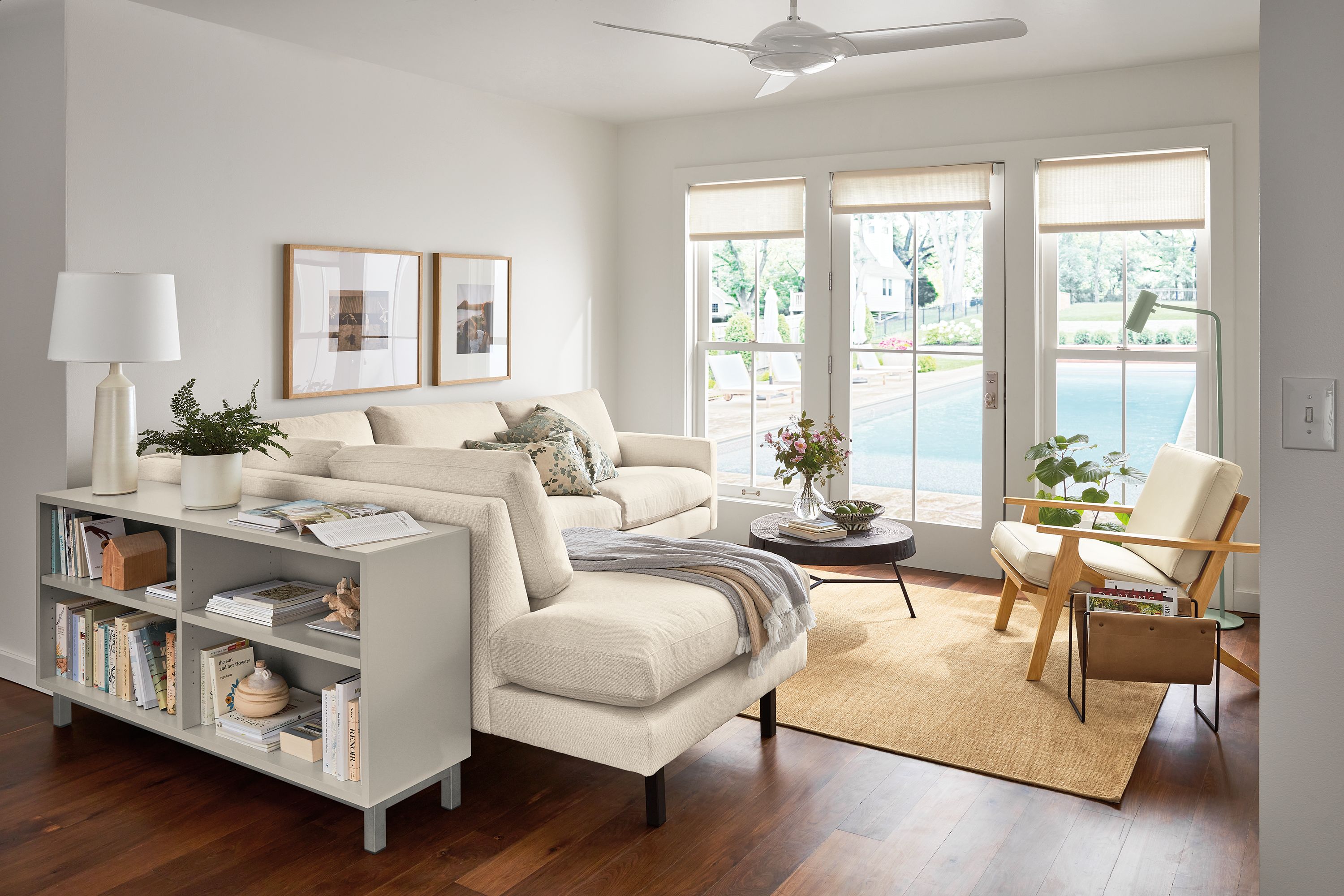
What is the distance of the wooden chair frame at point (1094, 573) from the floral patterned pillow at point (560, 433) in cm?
213

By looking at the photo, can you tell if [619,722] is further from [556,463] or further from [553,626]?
[556,463]

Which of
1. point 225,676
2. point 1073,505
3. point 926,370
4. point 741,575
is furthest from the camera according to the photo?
point 926,370

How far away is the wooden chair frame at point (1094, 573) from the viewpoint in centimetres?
335

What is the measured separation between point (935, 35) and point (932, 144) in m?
2.32

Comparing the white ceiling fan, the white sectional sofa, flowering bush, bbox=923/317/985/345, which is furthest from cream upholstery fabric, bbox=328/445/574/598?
flowering bush, bbox=923/317/985/345

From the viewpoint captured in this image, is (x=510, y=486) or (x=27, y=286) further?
(x=27, y=286)

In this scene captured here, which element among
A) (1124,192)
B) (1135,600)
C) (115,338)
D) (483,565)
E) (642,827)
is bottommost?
(642,827)

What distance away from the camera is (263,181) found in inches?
163

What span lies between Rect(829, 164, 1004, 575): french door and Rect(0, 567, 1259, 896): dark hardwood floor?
2.29 metres

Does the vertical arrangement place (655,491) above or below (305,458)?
below

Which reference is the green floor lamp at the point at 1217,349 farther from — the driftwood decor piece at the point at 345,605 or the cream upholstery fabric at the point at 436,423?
the driftwood decor piece at the point at 345,605

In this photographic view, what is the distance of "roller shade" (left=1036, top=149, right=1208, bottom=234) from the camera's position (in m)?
4.66

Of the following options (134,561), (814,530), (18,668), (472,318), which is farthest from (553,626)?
(472,318)

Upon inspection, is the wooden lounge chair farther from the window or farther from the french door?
the french door
